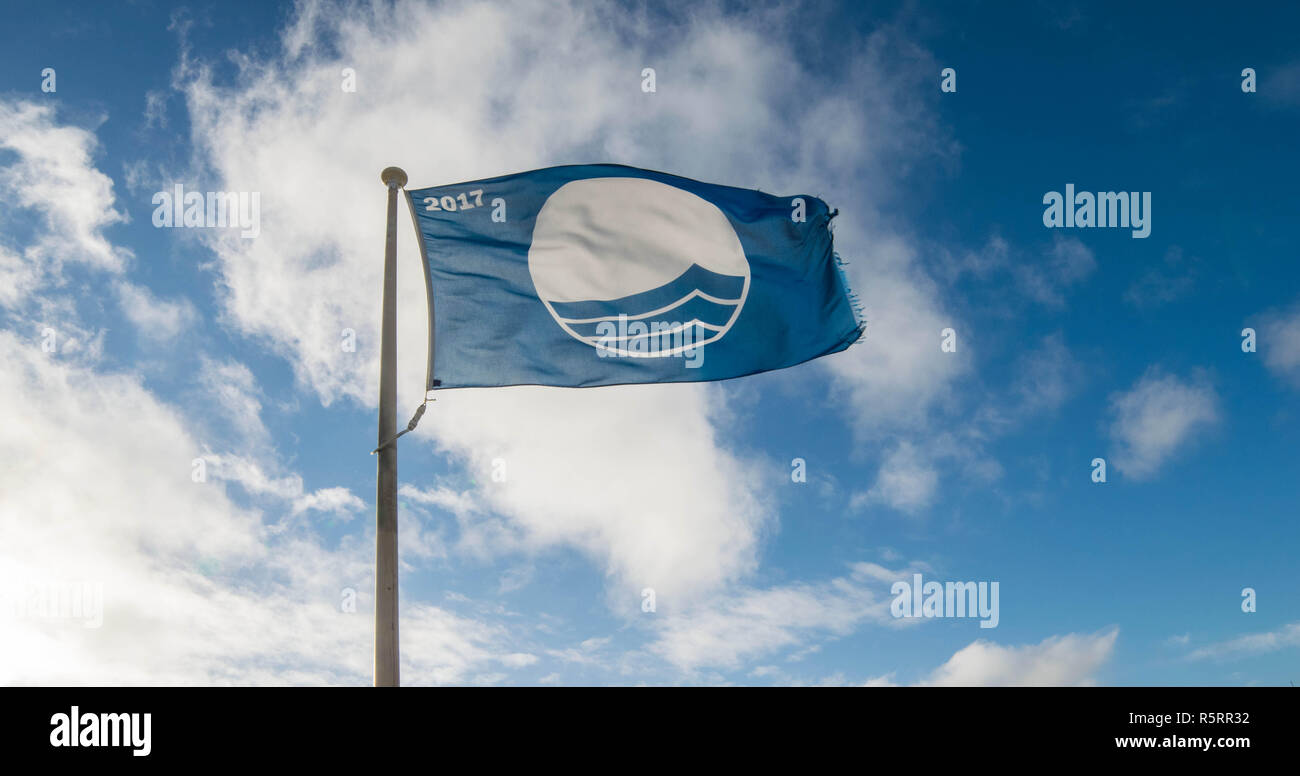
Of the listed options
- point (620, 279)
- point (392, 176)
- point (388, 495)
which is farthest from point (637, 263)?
point (388, 495)

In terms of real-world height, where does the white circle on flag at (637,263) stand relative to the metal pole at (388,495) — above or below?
above

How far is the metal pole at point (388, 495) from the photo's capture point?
815 cm

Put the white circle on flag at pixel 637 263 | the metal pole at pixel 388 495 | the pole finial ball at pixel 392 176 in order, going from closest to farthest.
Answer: the metal pole at pixel 388 495, the pole finial ball at pixel 392 176, the white circle on flag at pixel 637 263

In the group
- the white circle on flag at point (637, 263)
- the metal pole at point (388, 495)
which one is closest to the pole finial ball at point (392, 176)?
the metal pole at point (388, 495)

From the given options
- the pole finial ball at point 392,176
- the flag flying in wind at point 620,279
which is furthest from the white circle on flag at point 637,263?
the pole finial ball at point 392,176

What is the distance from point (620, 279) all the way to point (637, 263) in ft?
1.31

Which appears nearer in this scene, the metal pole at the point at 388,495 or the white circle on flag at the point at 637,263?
the metal pole at the point at 388,495

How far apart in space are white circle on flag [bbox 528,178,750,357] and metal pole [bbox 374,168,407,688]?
7.30 ft

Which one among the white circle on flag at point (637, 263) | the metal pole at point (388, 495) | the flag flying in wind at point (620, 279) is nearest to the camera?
the metal pole at point (388, 495)

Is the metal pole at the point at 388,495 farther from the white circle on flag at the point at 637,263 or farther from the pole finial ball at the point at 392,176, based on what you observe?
the white circle on flag at the point at 637,263

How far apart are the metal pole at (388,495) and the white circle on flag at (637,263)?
2224 mm

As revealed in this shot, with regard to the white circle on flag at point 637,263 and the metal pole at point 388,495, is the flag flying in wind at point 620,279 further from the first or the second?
the metal pole at point 388,495
